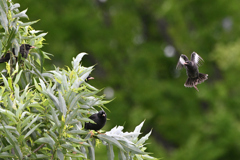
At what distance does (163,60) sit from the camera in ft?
59.9

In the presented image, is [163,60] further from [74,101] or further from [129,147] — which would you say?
[74,101]

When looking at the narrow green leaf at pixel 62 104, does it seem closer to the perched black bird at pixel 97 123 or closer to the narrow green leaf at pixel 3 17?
the perched black bird at pixel 97 123

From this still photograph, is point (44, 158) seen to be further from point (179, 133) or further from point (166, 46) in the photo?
point (166, 46)

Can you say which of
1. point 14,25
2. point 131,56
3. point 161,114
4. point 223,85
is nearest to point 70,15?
point 131,56

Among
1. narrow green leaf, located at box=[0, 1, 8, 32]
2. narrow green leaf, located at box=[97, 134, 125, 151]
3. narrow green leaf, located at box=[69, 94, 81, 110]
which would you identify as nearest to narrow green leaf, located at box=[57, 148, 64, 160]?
narrow green leaf, located at box=[69, 94, 81, 110]

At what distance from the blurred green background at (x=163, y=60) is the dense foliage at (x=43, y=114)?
9648mm

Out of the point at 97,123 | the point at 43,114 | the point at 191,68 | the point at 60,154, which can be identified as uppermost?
the point at 191,68

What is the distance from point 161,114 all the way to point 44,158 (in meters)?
12.8

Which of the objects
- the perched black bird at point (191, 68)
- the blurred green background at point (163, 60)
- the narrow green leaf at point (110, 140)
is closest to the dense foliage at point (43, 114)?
the narrow green leaf at point (110, 140)

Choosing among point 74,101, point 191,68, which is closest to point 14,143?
point 74,101

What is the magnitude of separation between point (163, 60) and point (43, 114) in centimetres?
1454

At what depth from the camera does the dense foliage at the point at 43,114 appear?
3762mm

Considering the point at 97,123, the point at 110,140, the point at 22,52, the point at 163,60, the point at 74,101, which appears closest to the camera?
the point at 74,101

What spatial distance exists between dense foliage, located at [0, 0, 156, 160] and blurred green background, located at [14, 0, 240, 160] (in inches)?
380
